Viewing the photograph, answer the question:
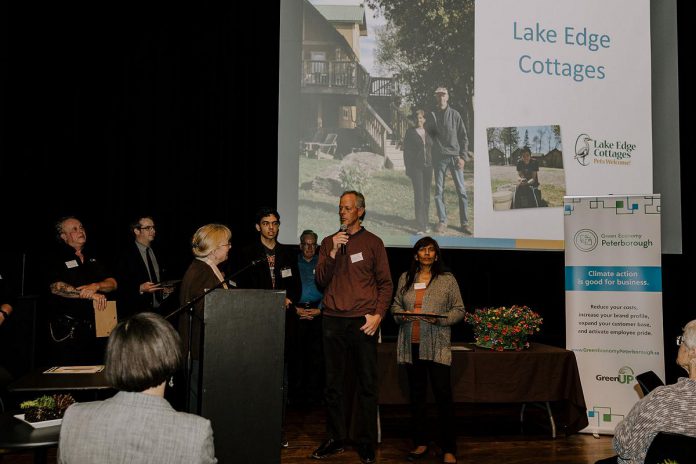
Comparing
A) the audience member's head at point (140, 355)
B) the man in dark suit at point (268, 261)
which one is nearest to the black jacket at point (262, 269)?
the man in dark suit at point (268, 261)

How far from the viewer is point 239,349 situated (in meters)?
2.96

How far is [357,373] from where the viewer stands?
4.11 m

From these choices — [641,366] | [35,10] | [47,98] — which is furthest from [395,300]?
[35,10]

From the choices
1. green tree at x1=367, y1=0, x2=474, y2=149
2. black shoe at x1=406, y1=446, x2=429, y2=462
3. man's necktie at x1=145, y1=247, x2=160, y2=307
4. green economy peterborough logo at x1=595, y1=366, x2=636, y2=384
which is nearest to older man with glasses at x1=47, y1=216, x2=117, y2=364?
man's necktie at x1=145, y1=247, x2=160, y2=307

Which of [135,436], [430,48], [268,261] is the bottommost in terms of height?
[135,436]

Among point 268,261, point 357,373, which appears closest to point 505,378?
point 357,373

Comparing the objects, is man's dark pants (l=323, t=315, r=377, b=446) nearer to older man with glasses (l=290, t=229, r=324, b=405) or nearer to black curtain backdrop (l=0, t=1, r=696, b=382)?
older man with glasses (l=290, t=229, r=324, b=405)

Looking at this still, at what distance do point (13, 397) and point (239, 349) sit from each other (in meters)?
3.25

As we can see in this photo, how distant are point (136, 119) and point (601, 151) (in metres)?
4.14

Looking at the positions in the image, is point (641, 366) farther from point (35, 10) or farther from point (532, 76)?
point (35, 10)

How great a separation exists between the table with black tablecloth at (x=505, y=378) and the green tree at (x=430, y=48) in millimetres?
2061

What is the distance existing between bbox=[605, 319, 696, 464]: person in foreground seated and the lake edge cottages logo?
379cm

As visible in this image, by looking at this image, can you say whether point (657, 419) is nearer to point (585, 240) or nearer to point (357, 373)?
point (357, 373)

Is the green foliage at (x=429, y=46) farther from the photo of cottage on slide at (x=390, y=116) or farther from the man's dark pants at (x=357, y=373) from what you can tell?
the man's dark pants at (x=357, y=373)
